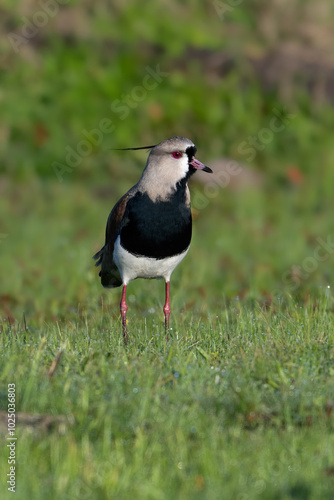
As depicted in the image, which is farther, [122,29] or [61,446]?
[122,29]

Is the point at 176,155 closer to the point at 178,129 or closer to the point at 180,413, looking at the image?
the point at 180,413

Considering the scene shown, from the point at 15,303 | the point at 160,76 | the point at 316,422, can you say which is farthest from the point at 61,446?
the point at 160,76

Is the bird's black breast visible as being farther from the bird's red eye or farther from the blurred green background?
the blurred green background

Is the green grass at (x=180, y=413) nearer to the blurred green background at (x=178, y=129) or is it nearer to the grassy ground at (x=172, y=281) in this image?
the grassy ground at (x=172, y=281)

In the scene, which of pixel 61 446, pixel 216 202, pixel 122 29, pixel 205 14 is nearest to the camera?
pixel 61 446

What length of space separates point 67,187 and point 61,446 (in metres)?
8.65

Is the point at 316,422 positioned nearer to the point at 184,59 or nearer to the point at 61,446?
the point at 61,446

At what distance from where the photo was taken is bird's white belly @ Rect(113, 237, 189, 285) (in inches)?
253

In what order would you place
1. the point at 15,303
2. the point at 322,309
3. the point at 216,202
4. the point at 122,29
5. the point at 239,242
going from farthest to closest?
the point at 122,29 < the point at 216,202 < the point at 239,242 < the point at 15,303 < the point at 322,309

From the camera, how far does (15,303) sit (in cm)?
909

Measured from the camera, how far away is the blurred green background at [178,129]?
33.5ft

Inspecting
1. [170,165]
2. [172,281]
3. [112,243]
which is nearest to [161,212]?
[170,165]

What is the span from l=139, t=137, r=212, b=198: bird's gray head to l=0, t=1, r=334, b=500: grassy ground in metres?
0.96

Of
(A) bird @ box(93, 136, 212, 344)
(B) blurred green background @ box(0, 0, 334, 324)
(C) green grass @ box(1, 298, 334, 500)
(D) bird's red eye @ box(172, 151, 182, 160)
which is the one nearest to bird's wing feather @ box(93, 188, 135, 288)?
(A) bird @ box(93, 136, 212, 344)
